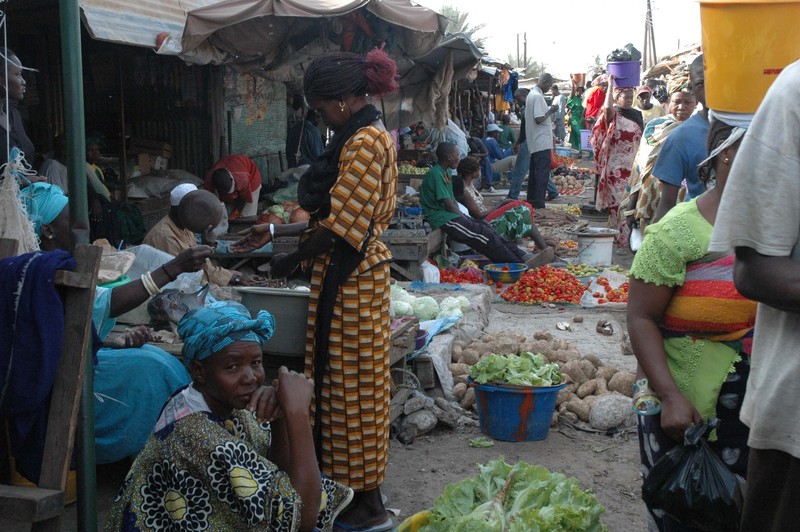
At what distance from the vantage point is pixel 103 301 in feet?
10.6

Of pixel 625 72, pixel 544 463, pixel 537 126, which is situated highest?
pixel 625 72

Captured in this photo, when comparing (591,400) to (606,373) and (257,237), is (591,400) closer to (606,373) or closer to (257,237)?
(606,373)

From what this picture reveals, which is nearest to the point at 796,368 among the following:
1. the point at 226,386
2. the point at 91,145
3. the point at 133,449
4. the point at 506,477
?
the point at 226,386

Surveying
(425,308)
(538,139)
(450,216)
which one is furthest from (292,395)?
(538,139)

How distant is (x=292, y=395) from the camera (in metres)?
2.43

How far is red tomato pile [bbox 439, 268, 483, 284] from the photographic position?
9.14 metres

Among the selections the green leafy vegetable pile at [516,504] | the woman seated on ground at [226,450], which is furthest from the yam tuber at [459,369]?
the woman seated on ground at [226,450]

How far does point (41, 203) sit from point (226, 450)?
1.62 m

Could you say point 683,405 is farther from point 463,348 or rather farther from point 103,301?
point 463,348

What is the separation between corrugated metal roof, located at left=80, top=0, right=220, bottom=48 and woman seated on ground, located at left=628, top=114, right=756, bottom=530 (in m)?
5.64

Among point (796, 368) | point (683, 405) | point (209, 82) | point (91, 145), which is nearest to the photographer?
point (796, 368)

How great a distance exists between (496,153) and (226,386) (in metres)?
19.1

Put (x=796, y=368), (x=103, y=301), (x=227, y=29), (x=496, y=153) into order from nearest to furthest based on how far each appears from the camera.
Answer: (x=796, y=368)
(x=103, y=301)
(x=227, y=29)
(x=496, y=153)

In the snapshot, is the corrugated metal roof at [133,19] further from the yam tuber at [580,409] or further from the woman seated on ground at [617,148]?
the woman seated on ground at [617,148]
